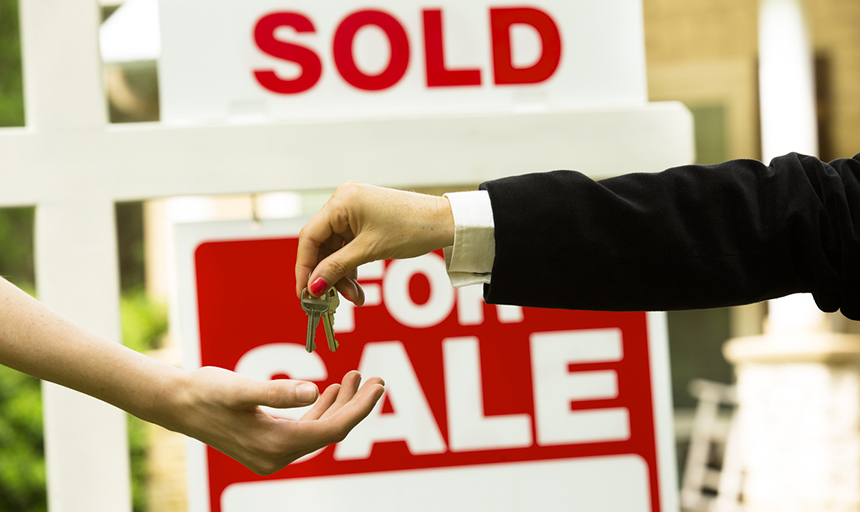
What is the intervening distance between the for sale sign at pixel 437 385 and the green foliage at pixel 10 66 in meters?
4.14

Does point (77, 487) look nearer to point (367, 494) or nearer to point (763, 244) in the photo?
point (367, 494)

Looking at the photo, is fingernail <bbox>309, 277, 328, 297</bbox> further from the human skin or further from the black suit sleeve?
the black suit sleeve

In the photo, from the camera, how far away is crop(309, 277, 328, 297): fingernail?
3.49 feet

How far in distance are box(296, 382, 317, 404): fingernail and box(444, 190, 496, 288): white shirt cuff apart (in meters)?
0.25

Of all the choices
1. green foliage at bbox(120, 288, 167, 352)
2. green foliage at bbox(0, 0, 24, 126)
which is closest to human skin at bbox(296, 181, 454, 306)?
green foliage at bbox(120, 288, 167, 352)

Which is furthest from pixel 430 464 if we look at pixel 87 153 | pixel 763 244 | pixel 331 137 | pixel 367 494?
pixel 87 153

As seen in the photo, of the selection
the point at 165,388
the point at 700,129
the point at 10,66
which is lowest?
the point at 165,388

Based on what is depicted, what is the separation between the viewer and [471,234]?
1085mm

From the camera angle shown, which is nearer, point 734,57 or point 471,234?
point 471,234

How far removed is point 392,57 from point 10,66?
463 cm

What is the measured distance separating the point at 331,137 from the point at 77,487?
2.85 ft

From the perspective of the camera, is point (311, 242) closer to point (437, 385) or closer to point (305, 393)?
point (305, 393)

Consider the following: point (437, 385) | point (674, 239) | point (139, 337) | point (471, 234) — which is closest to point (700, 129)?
point (139, 337)

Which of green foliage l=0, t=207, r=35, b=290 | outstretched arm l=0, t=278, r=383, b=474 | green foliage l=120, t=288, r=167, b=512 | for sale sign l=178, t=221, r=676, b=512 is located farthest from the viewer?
green foliage l=0, t=207, r=35, b=290
